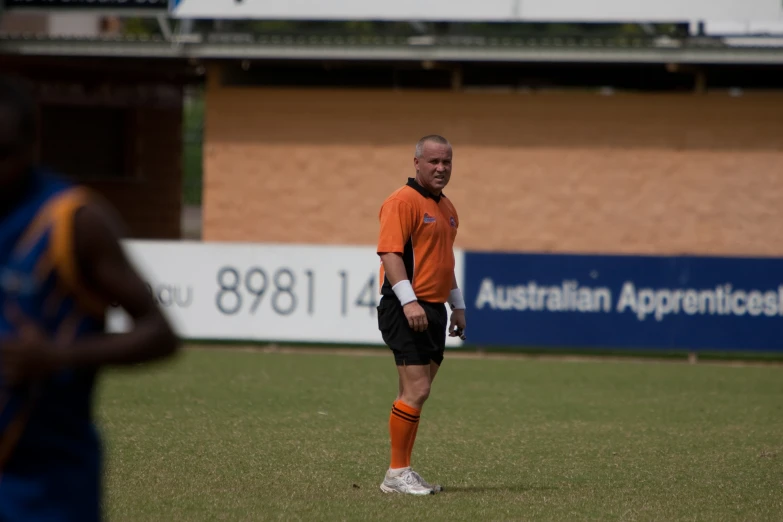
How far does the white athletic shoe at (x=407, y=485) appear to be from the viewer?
7570 mm

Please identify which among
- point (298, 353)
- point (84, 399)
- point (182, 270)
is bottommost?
point (298, 353)

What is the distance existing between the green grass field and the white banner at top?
6.46 meters

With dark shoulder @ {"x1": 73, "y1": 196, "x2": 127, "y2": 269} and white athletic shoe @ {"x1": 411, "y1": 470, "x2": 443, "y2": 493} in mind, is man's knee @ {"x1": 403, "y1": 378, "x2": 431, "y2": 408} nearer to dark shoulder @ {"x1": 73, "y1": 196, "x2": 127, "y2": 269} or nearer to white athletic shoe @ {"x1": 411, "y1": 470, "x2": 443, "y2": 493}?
white athletic shoe @ {"x1": 411, "y1": 470, "x2": 443, "y2": 493}

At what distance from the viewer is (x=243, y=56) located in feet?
65.8

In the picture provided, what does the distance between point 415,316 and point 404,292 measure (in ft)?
0.55

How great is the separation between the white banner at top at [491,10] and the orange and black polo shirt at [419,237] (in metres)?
12.6

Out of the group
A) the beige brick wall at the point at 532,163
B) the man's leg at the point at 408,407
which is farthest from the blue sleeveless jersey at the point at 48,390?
the beige brick wall at the point at 532,163

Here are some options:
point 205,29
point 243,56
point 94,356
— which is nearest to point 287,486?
point 94,356

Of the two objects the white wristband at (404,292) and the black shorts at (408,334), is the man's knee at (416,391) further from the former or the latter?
the white wristband at (404,292)

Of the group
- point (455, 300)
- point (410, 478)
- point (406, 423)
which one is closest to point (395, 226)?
point (455, 300)

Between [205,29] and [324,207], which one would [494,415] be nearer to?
[324,207]

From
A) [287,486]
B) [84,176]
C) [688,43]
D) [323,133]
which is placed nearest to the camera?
[287,486]

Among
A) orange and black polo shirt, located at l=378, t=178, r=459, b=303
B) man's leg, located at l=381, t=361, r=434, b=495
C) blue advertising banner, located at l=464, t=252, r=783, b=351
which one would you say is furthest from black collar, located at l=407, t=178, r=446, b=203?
blue advertising banner, located at l=464, t=252, r=783, b=351

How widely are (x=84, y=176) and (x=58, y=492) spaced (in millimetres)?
26313
